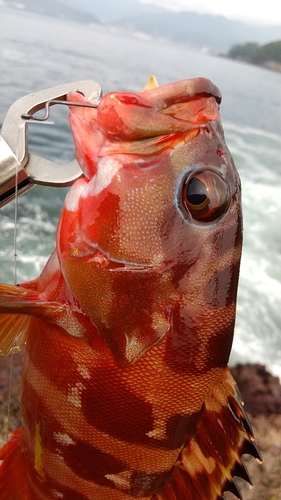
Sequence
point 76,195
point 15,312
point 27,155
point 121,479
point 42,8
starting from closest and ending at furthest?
point 15,312, point 76,195, point 121,479, point 27,155, point 42,8

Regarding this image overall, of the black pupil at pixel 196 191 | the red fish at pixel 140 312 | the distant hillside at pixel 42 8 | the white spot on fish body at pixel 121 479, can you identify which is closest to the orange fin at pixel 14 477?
the red fish at pixel 140 312

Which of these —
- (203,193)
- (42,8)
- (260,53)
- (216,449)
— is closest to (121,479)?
(216,449)

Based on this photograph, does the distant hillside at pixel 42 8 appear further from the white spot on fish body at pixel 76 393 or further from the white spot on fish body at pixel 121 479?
the white spot on fish body at pixel 121 479

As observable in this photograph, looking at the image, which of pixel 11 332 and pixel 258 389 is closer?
pixel 11 332

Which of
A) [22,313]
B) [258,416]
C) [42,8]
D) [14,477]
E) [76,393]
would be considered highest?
[42,8]

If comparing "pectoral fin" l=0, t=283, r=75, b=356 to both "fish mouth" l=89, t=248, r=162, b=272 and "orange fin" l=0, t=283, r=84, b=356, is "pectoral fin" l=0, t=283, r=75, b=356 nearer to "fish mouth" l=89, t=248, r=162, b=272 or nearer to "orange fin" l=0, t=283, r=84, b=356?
"orange fin" l=0, t=283, r=84, b=356

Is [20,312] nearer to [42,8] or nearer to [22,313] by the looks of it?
[22,313]
